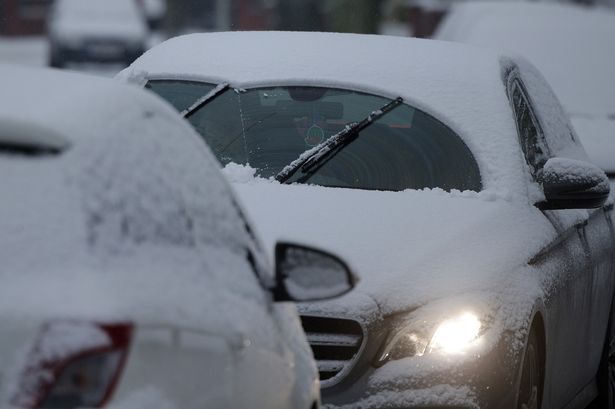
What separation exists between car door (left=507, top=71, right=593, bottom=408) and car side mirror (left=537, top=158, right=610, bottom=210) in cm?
8

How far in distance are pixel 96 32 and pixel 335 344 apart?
31.7 metres

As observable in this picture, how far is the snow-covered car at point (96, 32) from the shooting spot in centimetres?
3603

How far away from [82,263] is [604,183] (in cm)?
416

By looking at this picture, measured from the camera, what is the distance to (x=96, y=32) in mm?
36625

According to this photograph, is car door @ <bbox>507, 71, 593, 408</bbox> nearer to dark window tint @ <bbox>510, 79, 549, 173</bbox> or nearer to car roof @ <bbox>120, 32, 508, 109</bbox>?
dark window tint @ <bbox>510, 79, 549, 173</bbox>

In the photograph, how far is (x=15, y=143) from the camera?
313cm

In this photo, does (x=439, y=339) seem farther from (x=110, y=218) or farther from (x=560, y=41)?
(x=560, y=41)

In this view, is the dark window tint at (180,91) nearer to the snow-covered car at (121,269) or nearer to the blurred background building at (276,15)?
the snow-covered car at (121,269)

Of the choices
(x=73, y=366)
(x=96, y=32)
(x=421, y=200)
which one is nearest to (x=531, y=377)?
(x=421, y=200)

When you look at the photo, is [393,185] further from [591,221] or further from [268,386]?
[268,386]

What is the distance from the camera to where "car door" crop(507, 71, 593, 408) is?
637 centimetres

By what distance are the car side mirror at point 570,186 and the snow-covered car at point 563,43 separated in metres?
4.18

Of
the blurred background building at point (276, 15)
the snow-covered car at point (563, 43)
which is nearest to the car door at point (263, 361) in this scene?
the snow-covered car at point (563, 43)

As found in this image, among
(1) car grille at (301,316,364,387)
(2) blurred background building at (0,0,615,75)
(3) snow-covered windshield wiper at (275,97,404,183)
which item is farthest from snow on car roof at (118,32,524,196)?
(2) blurred background building at (0,0,615,75)
